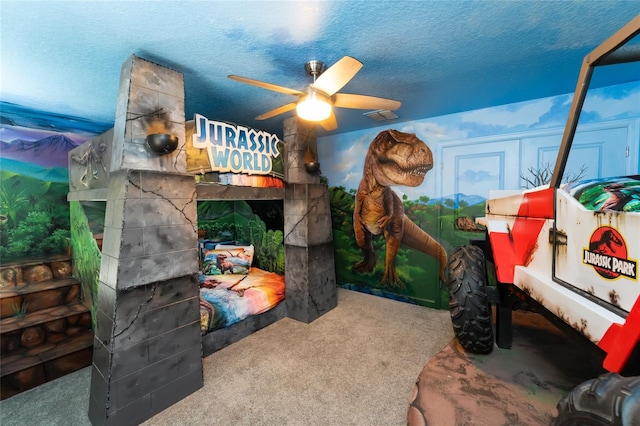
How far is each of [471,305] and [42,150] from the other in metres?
5.70

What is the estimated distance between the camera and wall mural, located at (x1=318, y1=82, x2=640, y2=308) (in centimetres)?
296

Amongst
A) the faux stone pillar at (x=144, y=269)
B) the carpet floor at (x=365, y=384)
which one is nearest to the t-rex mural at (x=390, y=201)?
the carpet floor at (x=365, y=384)

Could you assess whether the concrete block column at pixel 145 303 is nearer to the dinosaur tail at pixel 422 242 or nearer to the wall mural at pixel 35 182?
the wall mural at pixel 35 182

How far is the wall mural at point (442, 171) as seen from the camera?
9.70 feet

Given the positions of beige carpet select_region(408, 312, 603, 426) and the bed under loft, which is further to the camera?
the bed under loft

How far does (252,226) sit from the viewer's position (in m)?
5.21

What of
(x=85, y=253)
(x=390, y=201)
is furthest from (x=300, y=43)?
(x=85, y=253)

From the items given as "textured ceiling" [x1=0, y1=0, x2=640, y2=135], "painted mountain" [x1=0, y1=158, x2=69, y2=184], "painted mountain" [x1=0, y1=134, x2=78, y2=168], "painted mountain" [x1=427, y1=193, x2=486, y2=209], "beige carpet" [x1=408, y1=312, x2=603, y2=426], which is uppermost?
"textured ceiling" [x1=0, y1=0, x2=640, y2=135]

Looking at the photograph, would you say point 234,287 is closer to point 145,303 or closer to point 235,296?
point 235,296

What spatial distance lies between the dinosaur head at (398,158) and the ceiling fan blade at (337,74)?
2.45 metres

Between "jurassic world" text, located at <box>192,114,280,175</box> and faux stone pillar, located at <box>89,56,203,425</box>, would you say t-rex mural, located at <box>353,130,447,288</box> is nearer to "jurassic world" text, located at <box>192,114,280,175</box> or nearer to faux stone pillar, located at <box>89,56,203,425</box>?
"jurassic world" text, located at <box>192,114,280,175</box>

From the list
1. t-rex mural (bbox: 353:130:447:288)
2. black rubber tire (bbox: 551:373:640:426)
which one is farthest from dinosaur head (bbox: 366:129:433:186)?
black rubber tire (bbox: 551:373:640:426)

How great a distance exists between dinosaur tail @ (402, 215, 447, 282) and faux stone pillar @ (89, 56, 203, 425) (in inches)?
127

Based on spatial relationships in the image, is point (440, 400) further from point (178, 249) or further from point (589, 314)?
point (178, 249)
